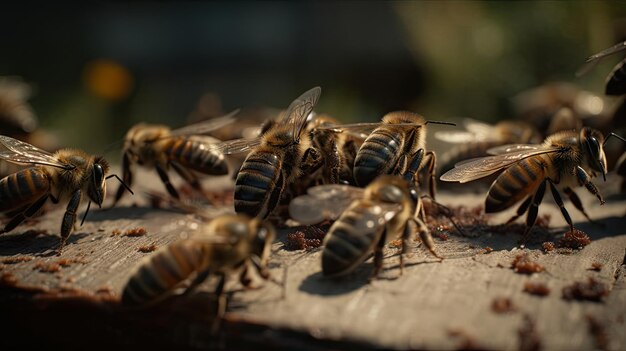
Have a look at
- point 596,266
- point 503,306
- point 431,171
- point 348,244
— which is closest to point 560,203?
point 596,266

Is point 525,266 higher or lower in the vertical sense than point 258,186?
lower

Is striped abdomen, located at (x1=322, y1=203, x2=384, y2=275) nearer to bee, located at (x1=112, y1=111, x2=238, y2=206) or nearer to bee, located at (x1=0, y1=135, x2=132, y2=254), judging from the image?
bee, located at (x1=0, y1=135, x2=132, y2=254)

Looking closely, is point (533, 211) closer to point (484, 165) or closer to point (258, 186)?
point (484, 165)

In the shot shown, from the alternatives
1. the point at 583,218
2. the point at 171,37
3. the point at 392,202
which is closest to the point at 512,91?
the point at 583,218

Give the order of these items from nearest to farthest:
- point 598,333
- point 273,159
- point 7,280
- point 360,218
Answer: point 598,333 < point 360,218 < point 7,280 < point 273,159

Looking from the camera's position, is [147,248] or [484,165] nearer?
[147,248]

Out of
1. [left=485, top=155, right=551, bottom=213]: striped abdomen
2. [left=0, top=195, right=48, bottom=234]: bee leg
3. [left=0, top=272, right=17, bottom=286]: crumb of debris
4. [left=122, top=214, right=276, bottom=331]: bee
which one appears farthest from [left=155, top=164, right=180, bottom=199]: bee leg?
[left=485, top=155, right=551, bottom=213]: striped abdomen

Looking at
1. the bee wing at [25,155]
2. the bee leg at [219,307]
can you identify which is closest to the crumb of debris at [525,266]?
the bee leg at [219,307]

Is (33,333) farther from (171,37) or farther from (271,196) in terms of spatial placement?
(171,37)
